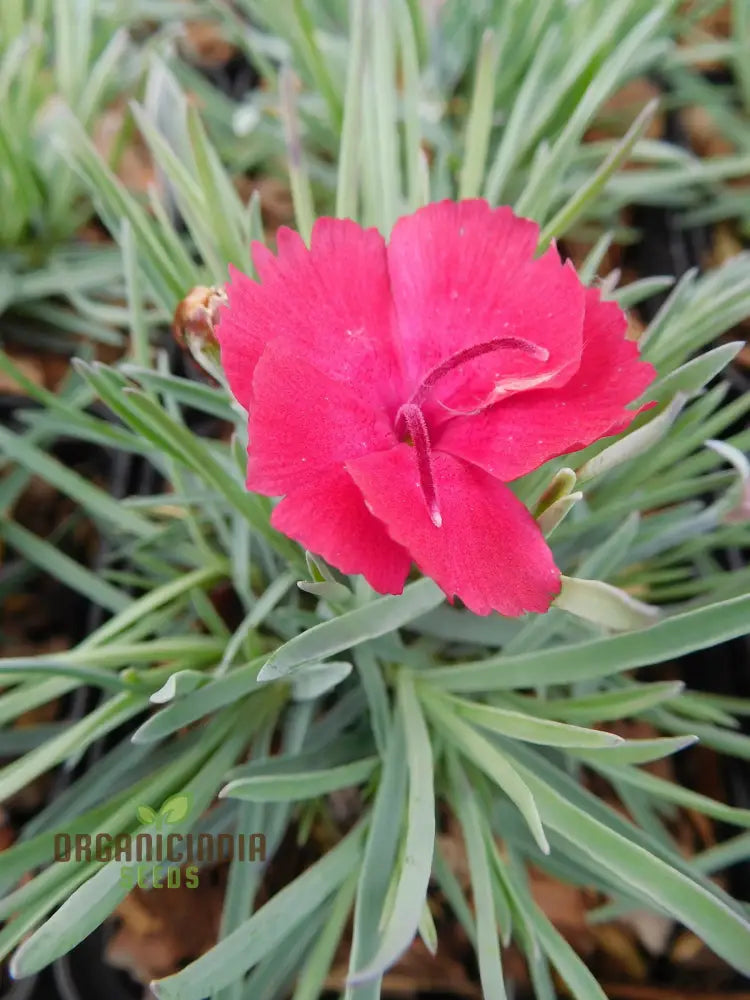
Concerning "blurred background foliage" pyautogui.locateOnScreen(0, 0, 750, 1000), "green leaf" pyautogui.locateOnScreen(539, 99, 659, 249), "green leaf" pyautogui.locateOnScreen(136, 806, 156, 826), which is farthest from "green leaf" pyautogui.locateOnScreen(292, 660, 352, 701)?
Answer: "green leaf" pyautogui.locateOnScreen(539, 99, 659, 249)

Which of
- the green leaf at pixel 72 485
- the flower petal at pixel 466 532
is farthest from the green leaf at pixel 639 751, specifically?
the green leaf at pixel 72 485

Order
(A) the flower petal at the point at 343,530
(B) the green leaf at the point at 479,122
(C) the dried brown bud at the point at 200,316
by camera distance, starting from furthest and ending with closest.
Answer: (B) the green leaf at the point at 479,122 → (C) the dried brown bud at the point at 200,316 → (A) the flower petal at the point at 343,530

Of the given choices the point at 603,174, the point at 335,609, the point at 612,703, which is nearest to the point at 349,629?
the point at 335,609

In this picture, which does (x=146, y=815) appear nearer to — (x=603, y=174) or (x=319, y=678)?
(x=319, y=678)

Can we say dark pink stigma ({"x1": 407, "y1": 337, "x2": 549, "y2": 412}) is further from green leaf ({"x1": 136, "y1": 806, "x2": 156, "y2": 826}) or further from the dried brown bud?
green leaf ({"x1": 136, "y1": 806, "x2": 156, "y2": 826})

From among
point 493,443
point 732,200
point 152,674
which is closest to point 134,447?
point 152,674

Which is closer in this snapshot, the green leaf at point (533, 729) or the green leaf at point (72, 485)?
the green leaf at point (533, 729)

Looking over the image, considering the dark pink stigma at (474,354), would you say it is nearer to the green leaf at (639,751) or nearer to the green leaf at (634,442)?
the green leaf at (634,442)
